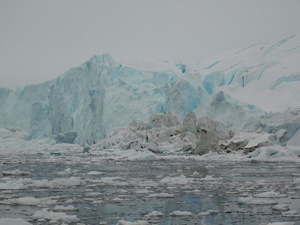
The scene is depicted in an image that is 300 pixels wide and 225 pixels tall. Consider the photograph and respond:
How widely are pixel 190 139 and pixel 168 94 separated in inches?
446

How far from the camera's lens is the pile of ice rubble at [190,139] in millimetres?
21342

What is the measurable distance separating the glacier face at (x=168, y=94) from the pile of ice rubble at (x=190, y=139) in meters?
5.28

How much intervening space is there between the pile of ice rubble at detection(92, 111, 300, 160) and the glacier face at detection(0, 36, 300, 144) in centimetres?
528

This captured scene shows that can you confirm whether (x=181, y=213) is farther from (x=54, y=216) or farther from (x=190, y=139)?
(x=190, y=139)

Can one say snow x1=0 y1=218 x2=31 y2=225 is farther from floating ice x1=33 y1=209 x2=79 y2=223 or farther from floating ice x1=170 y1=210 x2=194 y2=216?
floating ice x1=170 y1=210 x2=194 y2=216

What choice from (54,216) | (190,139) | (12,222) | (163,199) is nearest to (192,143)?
(190,139)

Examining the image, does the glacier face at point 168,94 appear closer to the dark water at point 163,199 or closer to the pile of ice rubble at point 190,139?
the pile of ice rubble at point 190,139

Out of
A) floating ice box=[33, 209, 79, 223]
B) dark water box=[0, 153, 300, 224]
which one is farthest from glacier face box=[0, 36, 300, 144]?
floating ice box=[33, 209, 79, 223]

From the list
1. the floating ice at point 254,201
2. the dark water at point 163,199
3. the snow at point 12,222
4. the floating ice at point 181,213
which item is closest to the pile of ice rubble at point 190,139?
the dark water at point 163,199

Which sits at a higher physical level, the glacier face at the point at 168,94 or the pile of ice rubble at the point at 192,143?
the glacier face at the point at 168,94

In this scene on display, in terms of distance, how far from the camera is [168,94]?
37250 mm

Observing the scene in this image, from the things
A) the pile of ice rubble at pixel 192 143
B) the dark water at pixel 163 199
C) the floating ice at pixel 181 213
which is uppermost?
the floating ice at pixel 181 213

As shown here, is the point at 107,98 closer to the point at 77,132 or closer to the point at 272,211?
the point at 77,132

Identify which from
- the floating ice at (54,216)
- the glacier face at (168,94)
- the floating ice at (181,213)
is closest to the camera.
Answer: the floating ice at (54,216)
